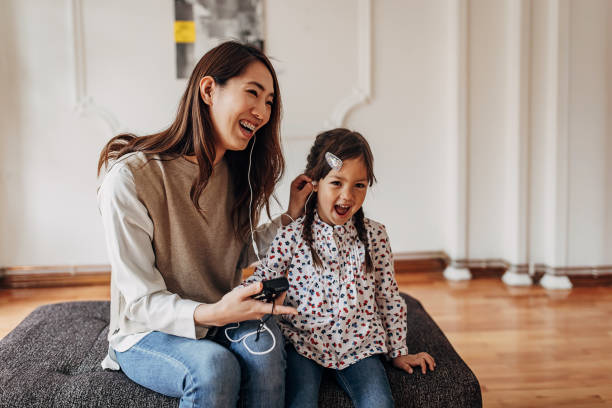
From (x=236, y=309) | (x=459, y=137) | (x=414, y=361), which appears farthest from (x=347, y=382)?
(x=459, y=137)

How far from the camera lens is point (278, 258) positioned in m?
1.50

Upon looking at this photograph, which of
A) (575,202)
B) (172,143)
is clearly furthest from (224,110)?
(575,202)

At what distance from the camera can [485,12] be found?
10.9ft

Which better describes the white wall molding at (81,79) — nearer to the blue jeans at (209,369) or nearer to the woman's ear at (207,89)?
the woman's ear at (207,89)

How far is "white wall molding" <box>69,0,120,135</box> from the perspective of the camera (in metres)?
3.19

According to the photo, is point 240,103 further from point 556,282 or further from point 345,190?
point 556,282

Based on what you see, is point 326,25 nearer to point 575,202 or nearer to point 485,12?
point 485,12

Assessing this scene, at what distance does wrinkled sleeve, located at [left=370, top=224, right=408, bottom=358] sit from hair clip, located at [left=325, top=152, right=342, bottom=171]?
23 cm

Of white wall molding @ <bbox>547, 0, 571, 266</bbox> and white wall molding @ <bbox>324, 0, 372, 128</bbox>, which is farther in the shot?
white wall molding @ <bbox>324, 0, 372, 128</bbox>

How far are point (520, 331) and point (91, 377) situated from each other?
1948 millimetres

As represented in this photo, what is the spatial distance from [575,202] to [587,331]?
94cm

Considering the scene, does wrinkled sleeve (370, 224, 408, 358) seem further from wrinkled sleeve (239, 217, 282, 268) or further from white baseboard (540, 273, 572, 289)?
white baseboard (540, 273, 572, 289)

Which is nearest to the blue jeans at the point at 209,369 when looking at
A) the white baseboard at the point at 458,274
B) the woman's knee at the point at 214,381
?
the woman's knee at the point at 214,381

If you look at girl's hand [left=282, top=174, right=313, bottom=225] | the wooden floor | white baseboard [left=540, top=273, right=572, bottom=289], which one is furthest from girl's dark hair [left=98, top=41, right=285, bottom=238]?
white baseboard [left=540, top=273, right=572, bottom=289]
